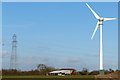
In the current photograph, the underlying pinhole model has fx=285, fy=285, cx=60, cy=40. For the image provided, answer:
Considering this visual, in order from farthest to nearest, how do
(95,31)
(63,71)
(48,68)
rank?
(63,71)
(48,68)
(95,31)

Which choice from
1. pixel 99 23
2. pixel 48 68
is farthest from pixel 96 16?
pixel 48 68

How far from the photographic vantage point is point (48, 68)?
57.1m

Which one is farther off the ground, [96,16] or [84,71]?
[96,16]

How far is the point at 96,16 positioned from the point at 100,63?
5374 mm

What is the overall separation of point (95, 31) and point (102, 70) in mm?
5341

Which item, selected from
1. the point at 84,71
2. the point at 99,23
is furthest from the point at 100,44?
the point at 84,71

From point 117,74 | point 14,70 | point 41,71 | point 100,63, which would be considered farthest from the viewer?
point 41,71

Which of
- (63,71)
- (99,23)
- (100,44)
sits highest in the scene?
(99,23)

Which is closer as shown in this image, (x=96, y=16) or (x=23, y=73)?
(x=96, y=16)

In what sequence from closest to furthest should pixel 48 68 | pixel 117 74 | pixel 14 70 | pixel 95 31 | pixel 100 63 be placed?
pixel 117 74 → pixel 95 31 → pixel 100 63 → pixel 14 70 → pixel 48 68

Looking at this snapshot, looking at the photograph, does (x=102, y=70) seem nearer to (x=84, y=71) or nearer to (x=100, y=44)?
(x=100, y=44)

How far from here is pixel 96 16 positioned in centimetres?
3266

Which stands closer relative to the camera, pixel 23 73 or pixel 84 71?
pixel 23 73

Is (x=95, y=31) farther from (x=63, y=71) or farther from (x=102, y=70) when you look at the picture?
(x=63, y=71)
